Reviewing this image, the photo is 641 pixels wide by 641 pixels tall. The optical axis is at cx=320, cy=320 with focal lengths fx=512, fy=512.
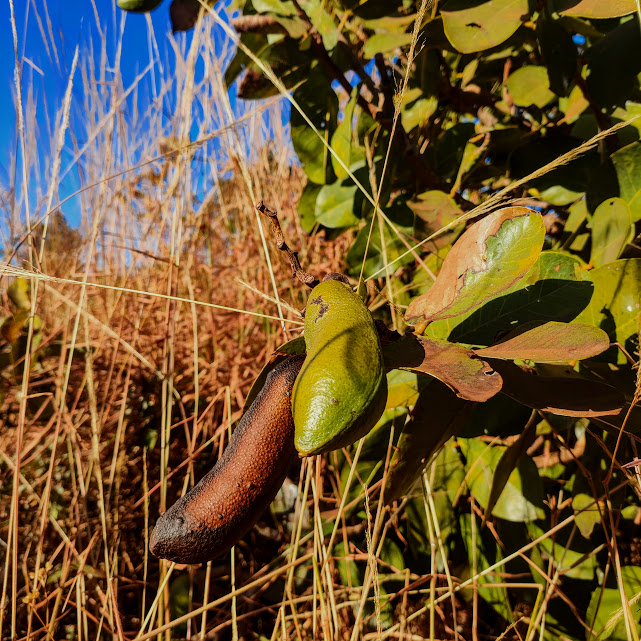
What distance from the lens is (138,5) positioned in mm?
740

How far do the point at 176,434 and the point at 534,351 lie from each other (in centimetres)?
96

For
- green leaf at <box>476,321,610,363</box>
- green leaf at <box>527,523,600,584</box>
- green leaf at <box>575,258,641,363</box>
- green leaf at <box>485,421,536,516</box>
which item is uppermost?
green leaf at <box>476,321,610,363</box>

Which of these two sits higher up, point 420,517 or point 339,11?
point 339,11

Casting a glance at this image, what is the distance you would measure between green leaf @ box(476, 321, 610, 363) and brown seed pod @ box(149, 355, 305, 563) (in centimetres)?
16

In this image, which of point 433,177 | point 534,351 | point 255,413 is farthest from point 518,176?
point 255,413

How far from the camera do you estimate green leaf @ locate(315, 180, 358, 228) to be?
816 millimetres

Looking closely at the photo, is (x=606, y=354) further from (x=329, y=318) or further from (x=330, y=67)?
(x=330, y=67)

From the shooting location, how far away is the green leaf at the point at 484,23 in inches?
22.2

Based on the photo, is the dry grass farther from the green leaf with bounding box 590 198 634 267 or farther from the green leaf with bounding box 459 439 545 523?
the green leaf with bounding box 590 198 634 267

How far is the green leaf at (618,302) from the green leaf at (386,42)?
37 centimetres

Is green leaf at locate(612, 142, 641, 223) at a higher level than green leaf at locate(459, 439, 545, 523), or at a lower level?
higher

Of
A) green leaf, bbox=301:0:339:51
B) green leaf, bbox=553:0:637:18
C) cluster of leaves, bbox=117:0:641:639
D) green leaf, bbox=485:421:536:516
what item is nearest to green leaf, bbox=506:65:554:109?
cluster of leaves, bbox=117:0:641:639

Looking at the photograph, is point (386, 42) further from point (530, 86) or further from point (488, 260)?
point (488, 260)

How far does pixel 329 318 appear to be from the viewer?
0.36 metres
